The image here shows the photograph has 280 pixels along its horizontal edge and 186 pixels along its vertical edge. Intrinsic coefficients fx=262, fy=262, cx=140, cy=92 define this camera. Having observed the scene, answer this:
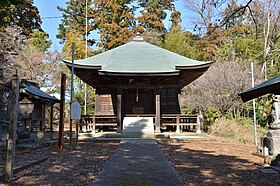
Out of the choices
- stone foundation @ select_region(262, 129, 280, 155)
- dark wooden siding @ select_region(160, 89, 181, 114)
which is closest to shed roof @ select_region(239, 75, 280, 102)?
stone foundation @ select_region(262, 129, 280, 155)

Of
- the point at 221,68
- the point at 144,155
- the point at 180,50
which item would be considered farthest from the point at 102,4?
the point at 144,155

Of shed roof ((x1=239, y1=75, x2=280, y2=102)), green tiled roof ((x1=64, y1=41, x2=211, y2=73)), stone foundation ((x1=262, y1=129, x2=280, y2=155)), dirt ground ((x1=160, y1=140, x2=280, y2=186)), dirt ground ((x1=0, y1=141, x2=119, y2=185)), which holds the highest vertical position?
green tiled roof ((x1=64, y1=41, x2=211, y2=73))

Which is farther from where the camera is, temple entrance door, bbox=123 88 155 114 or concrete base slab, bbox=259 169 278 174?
temple entrance door, bbox=123 88 155 114

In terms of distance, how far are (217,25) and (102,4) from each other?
A: 28.5m

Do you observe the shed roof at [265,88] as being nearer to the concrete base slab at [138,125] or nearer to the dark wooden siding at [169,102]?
the concrete base slab at [138,125]

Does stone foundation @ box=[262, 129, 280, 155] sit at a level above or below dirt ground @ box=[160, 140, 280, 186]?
above

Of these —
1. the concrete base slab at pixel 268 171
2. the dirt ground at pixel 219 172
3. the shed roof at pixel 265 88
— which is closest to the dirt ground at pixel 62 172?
the dirt ground at pixel 219 172

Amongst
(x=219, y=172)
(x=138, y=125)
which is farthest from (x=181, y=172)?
(x=138, y=125)

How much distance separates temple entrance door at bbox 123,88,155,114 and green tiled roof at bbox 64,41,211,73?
1834mm

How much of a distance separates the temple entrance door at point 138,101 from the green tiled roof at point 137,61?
6.02ft

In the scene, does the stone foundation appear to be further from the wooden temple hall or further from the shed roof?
the wooden temple hall

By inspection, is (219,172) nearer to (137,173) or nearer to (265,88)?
(137,173)

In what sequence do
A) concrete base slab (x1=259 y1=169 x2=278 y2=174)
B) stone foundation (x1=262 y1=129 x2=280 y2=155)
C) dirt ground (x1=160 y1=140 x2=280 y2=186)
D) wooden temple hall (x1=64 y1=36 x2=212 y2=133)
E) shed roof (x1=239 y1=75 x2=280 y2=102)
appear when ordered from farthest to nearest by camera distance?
wooden temple hall (x1=64 y1=36 x2=212 y2=133), stone foundation (x1=262 y1=129 x2=280 y2=155), concrete base slab (x1=259 y1=169 x2=278 y2=174), shed roof (x1=239 y1=75 x2=280 y2=102), dirt ground (x1=160 y1=140 x2=280 y2=186)

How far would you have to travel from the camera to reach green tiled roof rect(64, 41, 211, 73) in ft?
44.3
